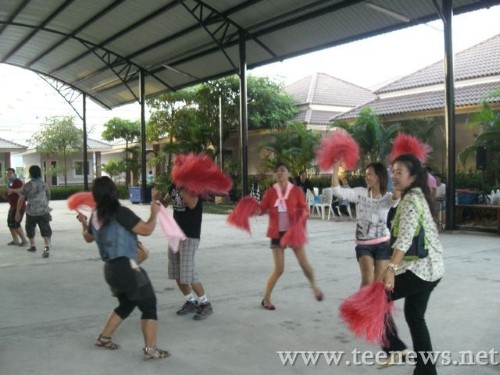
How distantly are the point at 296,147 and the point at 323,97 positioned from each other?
7.96 meters

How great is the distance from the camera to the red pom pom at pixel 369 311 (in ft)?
11.4

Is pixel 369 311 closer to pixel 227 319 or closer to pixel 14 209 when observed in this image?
pixel 227 319

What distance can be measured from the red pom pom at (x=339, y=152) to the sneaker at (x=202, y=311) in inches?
71.1

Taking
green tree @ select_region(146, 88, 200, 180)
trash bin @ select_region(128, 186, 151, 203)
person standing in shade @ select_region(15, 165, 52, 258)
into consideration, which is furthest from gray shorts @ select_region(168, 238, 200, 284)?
trash bin @ select_region(128, 186, 151, 203)

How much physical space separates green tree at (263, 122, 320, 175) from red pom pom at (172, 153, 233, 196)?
1331 cm

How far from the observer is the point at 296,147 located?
62.7ft

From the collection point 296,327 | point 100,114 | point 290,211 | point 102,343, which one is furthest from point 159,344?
point 100,114

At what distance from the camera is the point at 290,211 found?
557 cm

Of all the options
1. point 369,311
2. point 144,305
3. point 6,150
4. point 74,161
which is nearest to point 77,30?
point 144,305

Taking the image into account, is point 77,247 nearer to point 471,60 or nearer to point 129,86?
point 129,86

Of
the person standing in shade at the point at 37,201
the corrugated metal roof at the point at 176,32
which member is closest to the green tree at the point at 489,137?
the corrugated metal roof at the point at 176,32

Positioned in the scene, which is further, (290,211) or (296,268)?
(296,268)

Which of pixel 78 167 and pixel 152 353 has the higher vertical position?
pixel 78 167

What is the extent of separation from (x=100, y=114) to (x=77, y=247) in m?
46.2
